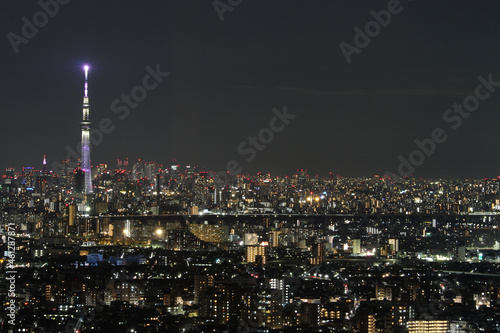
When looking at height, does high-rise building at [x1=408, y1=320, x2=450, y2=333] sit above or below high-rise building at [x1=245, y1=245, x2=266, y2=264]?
below

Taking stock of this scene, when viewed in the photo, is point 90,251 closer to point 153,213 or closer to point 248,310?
point 153,213

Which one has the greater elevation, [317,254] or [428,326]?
[317,254]

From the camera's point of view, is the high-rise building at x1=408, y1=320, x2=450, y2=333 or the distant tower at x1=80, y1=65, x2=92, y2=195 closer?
the high-rise building at x1=408, y1=320, x2=450, y2=333

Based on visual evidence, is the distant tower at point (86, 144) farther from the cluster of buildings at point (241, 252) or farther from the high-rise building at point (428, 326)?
the high-rise building at point (428, 326)

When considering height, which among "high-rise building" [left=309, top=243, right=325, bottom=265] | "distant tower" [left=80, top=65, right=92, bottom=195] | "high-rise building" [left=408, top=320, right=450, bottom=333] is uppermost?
"distant tower" [left=80, top=65, right=92, bottom=195]

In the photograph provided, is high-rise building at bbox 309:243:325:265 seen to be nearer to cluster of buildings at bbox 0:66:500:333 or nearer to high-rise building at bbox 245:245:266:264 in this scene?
cluster of buildings at bbox 0:66:500:333

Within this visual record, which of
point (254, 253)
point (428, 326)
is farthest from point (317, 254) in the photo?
point (428, 326)

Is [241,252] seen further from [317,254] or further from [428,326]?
[428,326]

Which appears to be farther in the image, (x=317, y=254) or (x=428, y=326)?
(x=317, y=254)

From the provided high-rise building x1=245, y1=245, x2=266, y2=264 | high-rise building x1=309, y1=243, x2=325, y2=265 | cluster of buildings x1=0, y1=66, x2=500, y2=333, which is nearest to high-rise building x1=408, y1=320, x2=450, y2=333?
cluster of buildings x1=0, y1=66, x2=500, y2=333

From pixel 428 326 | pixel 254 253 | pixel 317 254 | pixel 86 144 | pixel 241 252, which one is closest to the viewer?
pixel 428 326

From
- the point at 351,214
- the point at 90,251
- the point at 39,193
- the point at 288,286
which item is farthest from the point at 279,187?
the point at 288,286

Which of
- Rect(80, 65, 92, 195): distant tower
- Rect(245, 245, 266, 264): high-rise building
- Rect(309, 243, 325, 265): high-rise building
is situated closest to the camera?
Rect(309, 243, 325, 265): high-rise building
